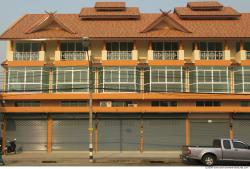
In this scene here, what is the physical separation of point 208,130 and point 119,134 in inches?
319

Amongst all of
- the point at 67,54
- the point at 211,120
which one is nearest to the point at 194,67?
the point at 211,120

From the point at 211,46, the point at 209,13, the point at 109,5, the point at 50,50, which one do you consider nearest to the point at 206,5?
the point at 209,13

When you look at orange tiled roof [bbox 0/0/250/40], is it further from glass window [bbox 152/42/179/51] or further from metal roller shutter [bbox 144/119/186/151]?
metal roller shutter [bbox 144/119/186/151]

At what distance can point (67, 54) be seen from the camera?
123 feet

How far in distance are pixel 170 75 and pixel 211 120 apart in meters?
5.52

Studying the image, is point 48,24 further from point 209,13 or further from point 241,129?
point 241,129

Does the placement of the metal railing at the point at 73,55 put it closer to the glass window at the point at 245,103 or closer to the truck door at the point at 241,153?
the glass window at the point at 245,103

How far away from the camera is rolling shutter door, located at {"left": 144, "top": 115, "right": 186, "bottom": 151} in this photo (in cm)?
3609

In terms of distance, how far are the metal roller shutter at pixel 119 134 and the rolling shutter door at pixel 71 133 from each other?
57.2 inches

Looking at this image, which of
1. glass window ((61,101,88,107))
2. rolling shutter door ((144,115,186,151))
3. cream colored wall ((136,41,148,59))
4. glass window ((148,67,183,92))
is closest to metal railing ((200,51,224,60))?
glass window ((148,67,183,92))

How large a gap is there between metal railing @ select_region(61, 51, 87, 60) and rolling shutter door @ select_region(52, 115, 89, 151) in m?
5.65

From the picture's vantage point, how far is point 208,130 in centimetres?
3625

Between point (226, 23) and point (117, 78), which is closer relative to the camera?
point (117, 78)

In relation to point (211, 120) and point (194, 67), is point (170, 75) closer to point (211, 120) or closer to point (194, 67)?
point (194, 67)
